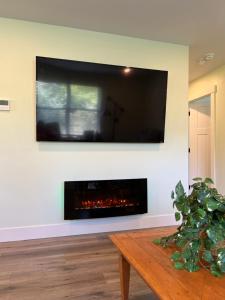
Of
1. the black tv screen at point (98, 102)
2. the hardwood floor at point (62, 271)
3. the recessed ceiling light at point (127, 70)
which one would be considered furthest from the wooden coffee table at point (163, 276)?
the recessed ceiling light at point (127, 70)

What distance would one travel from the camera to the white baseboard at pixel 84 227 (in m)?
2.81

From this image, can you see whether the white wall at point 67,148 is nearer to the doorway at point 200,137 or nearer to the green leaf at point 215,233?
the doorway at point 200,137

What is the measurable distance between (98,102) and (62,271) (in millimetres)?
1902

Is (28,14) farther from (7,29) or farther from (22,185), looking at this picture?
(22,185)

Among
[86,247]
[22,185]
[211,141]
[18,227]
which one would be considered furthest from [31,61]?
[211,141]

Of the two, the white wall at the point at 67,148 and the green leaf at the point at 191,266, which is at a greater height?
the white wall at the point at 67,148

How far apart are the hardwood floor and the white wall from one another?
13.0 inches

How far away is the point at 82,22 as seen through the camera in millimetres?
2838

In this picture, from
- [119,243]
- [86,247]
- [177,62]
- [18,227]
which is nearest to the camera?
[119,243]

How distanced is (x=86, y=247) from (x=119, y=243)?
1180 mm

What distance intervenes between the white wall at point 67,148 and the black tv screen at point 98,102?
122 millimetres

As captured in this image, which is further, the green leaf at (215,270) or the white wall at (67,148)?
the white wall at (67,148)

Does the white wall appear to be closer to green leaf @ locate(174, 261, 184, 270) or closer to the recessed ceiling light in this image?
the recessed ceiling light

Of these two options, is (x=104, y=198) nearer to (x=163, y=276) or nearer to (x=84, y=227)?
(x=84, y=227)
